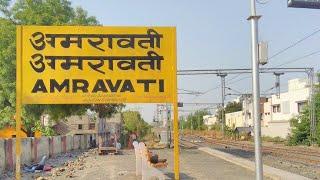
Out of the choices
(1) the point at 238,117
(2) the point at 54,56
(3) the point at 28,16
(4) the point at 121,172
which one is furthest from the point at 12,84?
(1) the point at 238,117

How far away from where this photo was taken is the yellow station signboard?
33.1 ft

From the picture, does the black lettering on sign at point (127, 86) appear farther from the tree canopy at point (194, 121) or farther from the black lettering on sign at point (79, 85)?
the tree canopy at point (194, 121)

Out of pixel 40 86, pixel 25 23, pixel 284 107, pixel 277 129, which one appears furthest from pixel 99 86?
pixel 284 107

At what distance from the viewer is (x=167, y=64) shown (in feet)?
33.9

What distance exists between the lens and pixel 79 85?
10227 millimetres

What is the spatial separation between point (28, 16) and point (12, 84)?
15.8 ft

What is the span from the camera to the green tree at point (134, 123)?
81.2 metres

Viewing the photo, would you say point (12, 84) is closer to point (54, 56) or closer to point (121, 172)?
point (121, 172)

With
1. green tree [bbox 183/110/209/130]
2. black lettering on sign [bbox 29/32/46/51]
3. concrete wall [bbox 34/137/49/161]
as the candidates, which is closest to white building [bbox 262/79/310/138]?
concrete wall [bbox 34/137/49/161]

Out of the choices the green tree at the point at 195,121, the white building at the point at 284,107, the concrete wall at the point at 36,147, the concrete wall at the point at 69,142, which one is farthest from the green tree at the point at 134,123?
the green tree at the point at 195,121

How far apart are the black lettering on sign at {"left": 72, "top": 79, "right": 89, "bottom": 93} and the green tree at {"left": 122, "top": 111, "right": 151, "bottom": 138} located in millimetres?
69787

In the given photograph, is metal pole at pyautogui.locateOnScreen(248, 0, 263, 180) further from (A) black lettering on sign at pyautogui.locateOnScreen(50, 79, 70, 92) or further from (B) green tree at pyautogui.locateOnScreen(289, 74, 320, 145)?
(B) green tree at pyautogui.locateOnScreen(289, 74, 320, 145)

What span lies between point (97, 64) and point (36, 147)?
935 inches

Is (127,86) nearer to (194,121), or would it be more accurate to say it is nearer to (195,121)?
(195,121)
